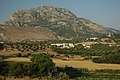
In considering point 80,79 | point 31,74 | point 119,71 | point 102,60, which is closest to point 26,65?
point 31,74

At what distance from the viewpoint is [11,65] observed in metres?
62.5

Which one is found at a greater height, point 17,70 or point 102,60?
point 17,70

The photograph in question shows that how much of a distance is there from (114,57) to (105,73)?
2548 centimetres

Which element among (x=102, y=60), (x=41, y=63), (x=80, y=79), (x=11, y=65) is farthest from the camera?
(x=102, y=60)

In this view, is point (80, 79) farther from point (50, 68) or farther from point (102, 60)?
point (102, 60)

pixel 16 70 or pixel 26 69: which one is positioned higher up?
pixel 16 70

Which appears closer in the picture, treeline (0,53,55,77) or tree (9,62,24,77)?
tree (9,62,24,77)

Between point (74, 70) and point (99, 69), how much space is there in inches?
267

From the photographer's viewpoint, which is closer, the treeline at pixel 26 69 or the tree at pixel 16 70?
the tree at pixel 16 70

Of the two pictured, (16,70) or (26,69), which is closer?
(16,70)

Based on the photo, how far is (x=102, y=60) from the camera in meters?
97.7

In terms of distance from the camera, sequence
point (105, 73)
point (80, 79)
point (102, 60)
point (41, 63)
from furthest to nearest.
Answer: point (102, 60) < point (105, 73) < point (41, 63) < point (80, 79)

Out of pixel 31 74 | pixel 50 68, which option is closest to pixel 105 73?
pixel 50 68

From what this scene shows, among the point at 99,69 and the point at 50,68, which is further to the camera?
the point at 99,69
